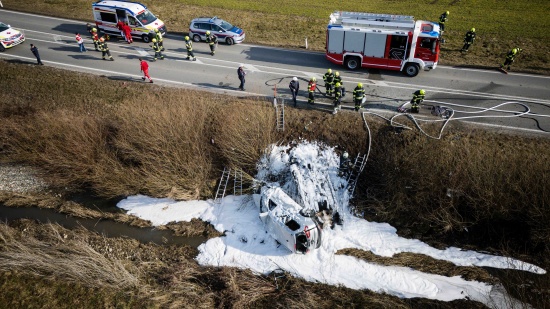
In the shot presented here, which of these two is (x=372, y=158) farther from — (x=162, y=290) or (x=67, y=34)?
(x=67, y=34)

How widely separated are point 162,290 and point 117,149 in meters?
6.63

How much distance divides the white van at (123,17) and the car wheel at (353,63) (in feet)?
39.8

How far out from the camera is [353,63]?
18500 millimetres

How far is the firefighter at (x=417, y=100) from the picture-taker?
14.6m

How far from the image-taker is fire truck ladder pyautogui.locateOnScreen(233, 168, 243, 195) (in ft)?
47.5

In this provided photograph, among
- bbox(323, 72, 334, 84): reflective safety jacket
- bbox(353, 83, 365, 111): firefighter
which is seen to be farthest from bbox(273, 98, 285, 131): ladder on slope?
bbox(353, 83, 365, 111): firefighter

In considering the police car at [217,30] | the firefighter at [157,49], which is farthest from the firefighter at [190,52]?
the police car at [217,30]

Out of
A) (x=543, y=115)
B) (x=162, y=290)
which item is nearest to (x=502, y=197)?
(x=543, y=115)

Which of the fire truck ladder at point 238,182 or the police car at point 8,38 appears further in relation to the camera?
the police car at point 8,38

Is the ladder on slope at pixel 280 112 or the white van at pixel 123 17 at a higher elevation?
the white van at pixel 123 17

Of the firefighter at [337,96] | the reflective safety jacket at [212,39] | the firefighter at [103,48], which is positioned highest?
the reflective safety jacket at [212,39]

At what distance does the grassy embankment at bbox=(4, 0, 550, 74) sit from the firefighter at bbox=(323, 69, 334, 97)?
6214mm

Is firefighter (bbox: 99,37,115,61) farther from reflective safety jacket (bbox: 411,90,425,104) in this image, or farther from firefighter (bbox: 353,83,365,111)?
reflective safety jacket (bbox: 411,90,425,104)

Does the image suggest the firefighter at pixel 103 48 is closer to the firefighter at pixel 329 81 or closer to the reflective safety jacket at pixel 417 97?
the firefighter at pixel 329 81
